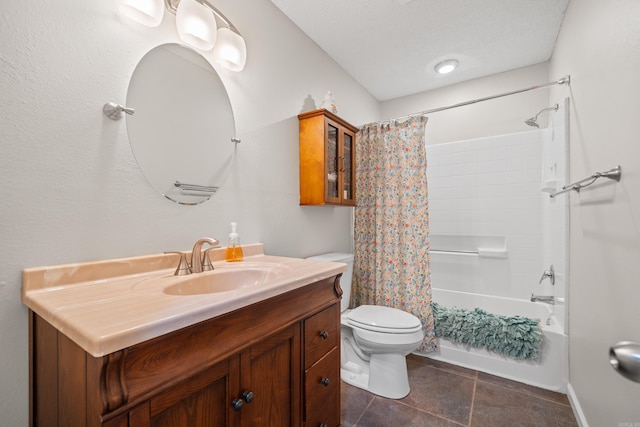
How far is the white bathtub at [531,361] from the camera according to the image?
1.70m

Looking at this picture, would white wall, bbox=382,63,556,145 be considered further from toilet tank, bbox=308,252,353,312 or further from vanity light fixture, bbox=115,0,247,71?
Result: vanity light fixture, bbox=115,0,247,71

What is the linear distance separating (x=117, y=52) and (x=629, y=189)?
187 cm

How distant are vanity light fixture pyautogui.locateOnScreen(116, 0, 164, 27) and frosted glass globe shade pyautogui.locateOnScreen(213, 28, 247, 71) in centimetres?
29

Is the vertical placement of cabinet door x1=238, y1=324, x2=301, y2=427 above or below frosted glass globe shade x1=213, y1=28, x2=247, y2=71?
below

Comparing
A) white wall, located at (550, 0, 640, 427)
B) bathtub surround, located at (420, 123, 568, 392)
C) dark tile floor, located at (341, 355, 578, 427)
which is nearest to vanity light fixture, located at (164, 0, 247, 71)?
white wall, located at (550, 0, 640, 427)

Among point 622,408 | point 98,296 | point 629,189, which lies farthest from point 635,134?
point 98,296

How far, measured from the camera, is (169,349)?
62 cm

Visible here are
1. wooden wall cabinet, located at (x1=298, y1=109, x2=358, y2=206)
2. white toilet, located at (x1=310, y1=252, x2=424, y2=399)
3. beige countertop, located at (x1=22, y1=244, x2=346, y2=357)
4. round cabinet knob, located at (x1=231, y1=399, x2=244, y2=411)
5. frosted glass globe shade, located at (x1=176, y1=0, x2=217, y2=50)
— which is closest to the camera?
beige countertop, located at (x1=22, y1=244, x2=346, y2=357)

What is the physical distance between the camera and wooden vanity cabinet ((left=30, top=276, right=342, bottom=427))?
549mm

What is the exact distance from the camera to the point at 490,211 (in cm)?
260

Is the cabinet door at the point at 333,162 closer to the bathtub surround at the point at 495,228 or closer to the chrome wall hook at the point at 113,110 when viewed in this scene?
the chrome wall hook at the point at 113,110

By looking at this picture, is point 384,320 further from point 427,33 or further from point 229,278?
point 427,33

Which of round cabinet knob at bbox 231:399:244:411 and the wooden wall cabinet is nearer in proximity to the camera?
round cabinet knob at bbox 231:399:244:411

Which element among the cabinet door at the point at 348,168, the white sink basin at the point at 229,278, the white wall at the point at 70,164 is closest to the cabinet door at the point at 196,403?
the white sink basin at the point at 229,278
